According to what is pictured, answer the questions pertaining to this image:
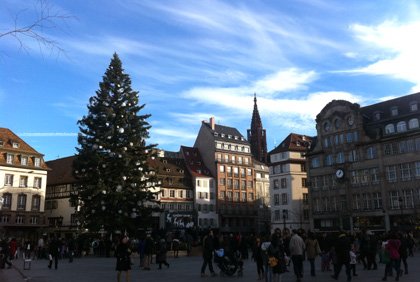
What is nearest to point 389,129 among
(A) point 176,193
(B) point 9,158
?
(A) point 176,193

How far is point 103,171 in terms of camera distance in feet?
120

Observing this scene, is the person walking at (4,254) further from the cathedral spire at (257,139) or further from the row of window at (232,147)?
the cathedral spire at (257,139)

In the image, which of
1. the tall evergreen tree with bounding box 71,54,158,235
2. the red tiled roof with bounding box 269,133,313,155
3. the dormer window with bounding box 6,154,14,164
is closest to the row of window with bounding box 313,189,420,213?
the red tiled roof with bounding box 269,133,313,155

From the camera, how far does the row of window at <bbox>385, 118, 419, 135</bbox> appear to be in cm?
5903

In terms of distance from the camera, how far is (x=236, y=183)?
92.4 meters

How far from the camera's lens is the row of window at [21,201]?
61831 mm

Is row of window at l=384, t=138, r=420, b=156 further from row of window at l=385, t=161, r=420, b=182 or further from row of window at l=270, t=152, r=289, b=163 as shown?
row of window at l=270, t=152, r=289, b=163

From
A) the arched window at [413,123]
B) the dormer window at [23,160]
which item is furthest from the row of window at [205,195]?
the arched window at [413,123]

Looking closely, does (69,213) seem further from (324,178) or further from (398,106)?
(398,106)

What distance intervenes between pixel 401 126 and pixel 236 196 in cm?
3885

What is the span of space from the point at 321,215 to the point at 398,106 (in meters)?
19.0

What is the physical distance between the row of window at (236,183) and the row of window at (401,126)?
36.3 meters

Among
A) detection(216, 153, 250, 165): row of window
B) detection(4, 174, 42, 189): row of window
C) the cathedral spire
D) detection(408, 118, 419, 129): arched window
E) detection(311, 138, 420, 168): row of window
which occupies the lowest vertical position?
detection(4, 174, 42, 189): row of window

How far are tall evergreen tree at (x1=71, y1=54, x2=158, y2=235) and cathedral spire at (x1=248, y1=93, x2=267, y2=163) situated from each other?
3558 inches
